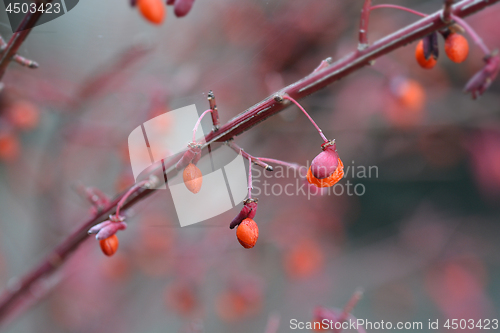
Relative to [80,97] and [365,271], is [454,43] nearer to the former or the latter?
[80,97]

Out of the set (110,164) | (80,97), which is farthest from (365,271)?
(80,97)

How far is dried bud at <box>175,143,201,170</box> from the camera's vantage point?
1.09 ft

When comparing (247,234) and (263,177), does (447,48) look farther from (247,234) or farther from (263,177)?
(263,177)

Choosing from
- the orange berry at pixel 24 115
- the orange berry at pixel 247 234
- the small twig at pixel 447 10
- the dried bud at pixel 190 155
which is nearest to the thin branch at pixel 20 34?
the dried bud at pixel 190 155

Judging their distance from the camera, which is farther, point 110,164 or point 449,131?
point 449,131

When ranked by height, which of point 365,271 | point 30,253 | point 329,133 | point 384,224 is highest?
point 329,133

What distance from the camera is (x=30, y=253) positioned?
3.18 ft

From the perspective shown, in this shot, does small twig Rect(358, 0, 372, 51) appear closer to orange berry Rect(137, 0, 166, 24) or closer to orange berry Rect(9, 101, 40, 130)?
orange berry Rect(137, 0, 166, 24)

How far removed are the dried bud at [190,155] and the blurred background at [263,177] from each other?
183mm

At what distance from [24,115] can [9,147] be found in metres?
0.13

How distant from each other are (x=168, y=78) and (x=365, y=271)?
110 cm

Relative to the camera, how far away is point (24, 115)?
2.93ft

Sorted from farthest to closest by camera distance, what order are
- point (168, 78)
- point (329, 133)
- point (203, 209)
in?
point (329, 133) → point (168, 78) → point (203, 209)

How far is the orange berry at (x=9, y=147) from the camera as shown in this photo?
913 mm
